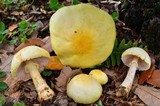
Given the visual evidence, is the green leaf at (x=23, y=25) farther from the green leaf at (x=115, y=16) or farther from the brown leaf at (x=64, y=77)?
the green leaf at (x=115, y=16)

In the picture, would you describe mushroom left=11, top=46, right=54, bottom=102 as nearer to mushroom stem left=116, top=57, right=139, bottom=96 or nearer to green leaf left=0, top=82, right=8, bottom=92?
green leaf left=0, top=82, right=8, bottom=92

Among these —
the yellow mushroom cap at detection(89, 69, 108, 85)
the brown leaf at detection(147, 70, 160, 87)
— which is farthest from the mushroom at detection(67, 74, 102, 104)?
the brown leaf at detection(147, 70, 160, 87)

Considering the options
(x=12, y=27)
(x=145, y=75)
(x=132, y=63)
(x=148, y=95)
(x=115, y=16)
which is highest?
(x=115, y=16)

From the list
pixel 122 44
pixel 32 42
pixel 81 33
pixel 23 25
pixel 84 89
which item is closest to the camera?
pixel 84 89

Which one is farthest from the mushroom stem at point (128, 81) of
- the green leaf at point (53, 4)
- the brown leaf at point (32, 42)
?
the green leaf at point (53, 4)

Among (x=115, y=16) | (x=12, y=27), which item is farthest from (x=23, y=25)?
(x=115, y=16)

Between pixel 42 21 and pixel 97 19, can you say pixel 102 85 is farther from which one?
pixel 42 21

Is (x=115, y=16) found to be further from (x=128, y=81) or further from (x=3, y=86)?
(x=3, y=86)

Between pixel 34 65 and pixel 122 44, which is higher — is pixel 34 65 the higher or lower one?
the lower one

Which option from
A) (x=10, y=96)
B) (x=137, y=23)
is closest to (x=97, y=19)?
(x=137, y=23)
